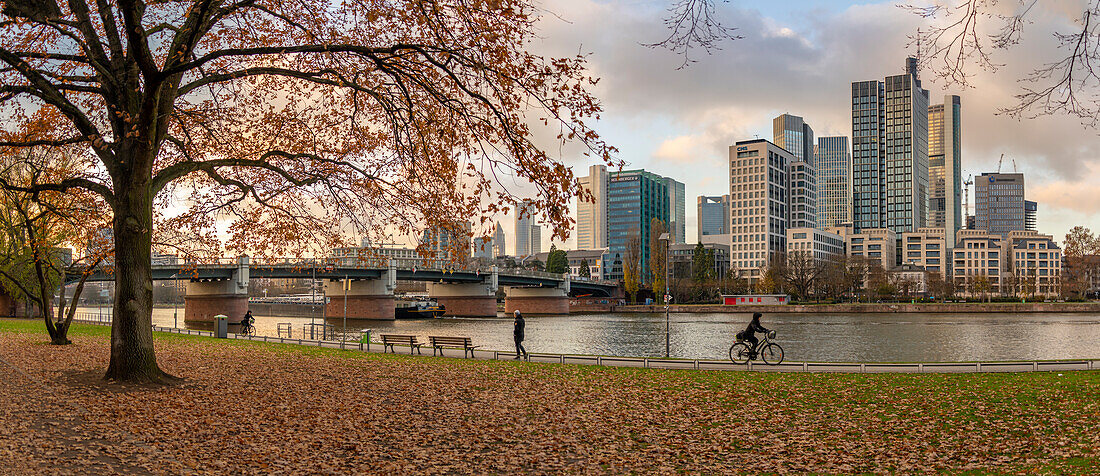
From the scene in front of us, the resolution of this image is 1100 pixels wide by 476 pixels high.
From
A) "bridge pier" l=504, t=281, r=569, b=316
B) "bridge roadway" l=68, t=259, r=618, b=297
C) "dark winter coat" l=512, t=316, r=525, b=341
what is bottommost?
"bridge pier" l=504, t=281, r=569, b=316

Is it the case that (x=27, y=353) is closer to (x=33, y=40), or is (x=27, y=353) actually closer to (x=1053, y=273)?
(x=33, y=40)

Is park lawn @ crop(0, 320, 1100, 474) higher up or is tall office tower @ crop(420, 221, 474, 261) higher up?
tall office tower @ crop(420, 221, 474, 261)

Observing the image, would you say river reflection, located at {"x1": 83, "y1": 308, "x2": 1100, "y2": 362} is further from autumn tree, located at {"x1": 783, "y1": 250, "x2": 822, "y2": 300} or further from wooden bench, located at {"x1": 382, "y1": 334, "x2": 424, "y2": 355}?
autumn tree, located at {"x1": 783, "y1": 250, "x2": 822, "y2": 300}

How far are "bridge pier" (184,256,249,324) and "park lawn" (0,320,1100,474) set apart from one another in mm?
76295

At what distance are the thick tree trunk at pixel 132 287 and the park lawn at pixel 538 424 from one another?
642 mm

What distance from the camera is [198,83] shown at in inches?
698

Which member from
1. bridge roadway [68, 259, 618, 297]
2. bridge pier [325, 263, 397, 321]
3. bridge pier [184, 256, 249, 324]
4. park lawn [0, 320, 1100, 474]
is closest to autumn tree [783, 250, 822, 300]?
bridge roadway [68, 259, 618, 297]

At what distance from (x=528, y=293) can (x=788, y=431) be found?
135 m

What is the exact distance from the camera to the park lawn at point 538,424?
432 inches

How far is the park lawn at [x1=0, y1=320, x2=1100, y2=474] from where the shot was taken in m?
11.0

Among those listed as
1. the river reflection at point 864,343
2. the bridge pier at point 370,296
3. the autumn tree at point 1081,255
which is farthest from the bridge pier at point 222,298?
the autumn tree at point 1081,255

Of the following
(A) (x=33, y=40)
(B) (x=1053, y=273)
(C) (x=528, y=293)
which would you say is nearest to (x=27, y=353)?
(A) (x=33, y=40)

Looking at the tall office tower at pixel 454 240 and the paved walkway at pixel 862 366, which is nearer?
the tall office tower at pixel 454 240

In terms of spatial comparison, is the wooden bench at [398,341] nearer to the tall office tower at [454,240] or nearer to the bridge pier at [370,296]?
the tall office tower at [454,240]
